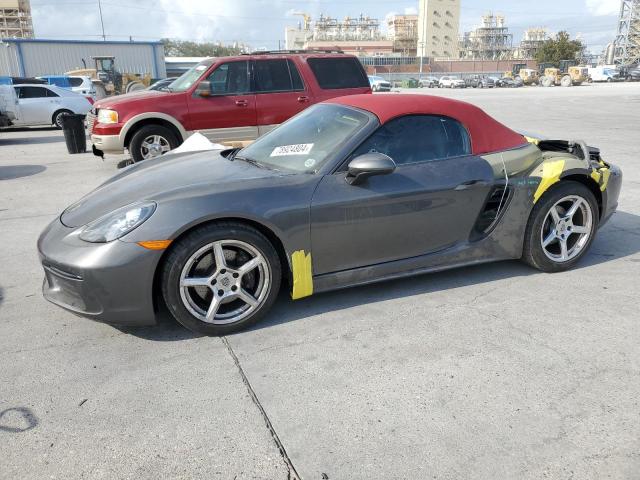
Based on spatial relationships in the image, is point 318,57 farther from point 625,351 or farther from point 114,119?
point 625,351

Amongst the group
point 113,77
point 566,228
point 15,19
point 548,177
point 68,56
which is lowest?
point 566,228

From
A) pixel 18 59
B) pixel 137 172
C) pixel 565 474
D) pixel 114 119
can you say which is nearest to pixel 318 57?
pixel 114 119

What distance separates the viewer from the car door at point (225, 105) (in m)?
8.33

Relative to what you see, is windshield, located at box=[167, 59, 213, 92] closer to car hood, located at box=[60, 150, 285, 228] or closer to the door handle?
car hood, located at box=[60, 150, 285, 228]

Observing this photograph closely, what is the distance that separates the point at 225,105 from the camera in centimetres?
841

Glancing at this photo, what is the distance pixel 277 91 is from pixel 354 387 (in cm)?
687

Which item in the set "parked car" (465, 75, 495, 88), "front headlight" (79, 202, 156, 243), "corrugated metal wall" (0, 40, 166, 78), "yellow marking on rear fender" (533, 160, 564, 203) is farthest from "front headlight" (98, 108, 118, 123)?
"parked car" (465, 75, 495, 88)

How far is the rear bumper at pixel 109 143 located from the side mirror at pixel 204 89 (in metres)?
1.44

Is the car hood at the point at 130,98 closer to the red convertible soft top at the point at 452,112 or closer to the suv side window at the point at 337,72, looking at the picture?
the suv side window at the point at 337,72

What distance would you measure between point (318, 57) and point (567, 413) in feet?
25.6

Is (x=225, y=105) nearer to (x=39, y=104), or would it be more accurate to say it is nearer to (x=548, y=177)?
(x=548, y=177)

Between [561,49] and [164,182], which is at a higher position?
[561,49]

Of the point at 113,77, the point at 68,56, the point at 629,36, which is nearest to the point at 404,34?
the point at 629,36

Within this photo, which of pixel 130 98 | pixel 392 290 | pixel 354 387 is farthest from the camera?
pixel 130 98
